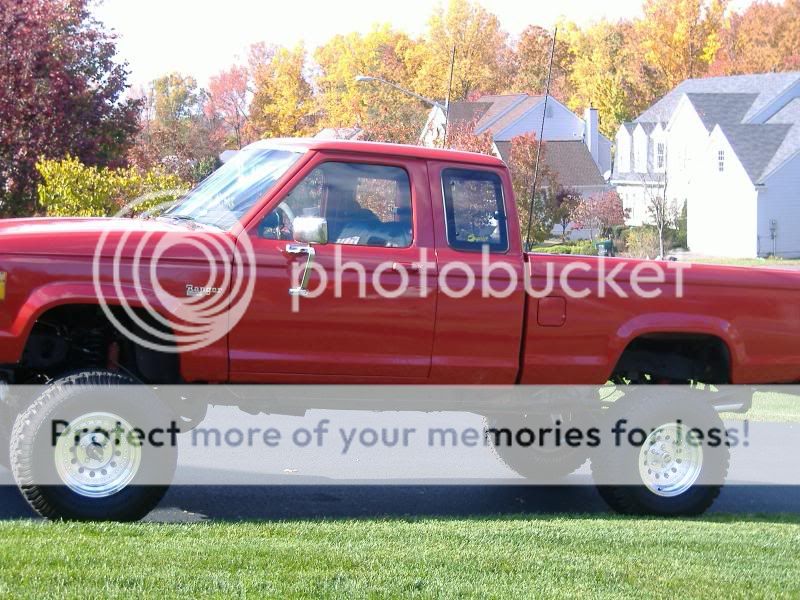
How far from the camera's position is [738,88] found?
61.4m

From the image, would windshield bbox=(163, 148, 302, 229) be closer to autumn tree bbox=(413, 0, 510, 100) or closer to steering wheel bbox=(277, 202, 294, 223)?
steering wheel bbox=(277, 202, 294, 223)

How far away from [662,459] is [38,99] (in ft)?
50.4

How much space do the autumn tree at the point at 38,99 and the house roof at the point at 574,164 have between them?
4622cm

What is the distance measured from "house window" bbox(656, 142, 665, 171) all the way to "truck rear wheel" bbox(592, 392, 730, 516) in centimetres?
5513

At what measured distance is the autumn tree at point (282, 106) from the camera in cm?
8418

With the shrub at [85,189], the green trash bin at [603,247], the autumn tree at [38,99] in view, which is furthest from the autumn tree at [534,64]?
→ the green trash bin at [603,247]

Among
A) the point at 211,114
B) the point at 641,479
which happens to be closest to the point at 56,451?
the point at 641,479

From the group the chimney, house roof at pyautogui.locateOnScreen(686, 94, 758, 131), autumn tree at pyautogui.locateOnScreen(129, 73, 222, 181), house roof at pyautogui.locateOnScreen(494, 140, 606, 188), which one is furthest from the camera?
the chimney

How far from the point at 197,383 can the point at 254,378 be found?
0.36 metres

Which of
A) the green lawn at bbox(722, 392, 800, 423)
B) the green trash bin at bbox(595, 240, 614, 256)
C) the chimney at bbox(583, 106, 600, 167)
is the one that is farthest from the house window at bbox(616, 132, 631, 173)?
the green trash bin at bbox(595, 240, 614, 256)

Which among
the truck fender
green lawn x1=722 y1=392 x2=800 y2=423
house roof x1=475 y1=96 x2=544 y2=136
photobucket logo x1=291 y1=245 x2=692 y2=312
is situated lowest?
green lawn x1=722 y1=392 x2=800 y2=423

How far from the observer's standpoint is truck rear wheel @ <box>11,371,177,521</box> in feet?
22.0

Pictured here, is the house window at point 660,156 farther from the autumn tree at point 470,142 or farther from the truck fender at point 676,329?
the truck fender at point 676,329

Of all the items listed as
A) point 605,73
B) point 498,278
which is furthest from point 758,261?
point 498,278
